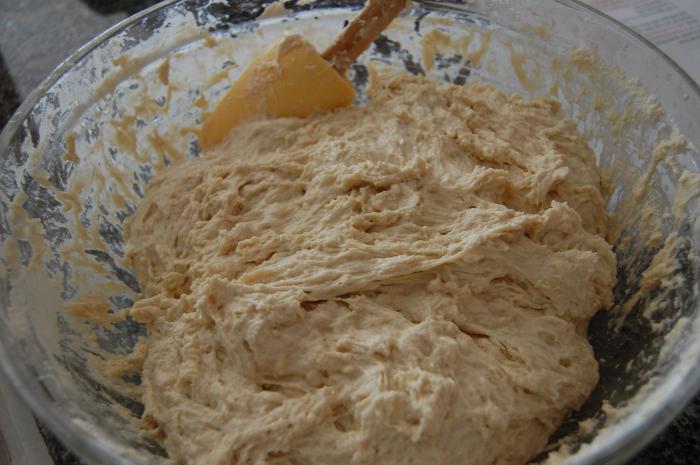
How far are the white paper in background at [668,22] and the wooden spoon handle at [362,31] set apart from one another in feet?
2.97

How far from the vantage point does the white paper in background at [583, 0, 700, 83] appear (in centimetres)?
194

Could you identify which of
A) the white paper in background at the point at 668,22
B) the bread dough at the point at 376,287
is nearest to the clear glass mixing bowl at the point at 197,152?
the bread dough at the point at 376,287

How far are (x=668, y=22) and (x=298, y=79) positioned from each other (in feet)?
4.26

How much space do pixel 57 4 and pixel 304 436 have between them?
6.85ft

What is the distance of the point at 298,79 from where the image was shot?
156cm

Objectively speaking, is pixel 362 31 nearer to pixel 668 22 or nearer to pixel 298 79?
pixel 298 79

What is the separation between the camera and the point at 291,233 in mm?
1301

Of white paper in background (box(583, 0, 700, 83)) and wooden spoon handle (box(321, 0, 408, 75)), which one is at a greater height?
wooden spoon handle (box(321, 0, 408, 75))

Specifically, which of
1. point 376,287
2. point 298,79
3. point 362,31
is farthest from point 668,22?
point 376,287

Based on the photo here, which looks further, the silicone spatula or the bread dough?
the silicone spatula

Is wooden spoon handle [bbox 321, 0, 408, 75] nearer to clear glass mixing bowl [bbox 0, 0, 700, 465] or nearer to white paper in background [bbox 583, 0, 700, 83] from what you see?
clear glass mixing bowl [bbox 0, 0, 700, 465]

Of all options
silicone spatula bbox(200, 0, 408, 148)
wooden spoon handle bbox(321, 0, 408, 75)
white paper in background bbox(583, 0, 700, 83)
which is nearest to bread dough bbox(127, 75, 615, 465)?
silicone spatula bbox(200, 0, 408, 148)

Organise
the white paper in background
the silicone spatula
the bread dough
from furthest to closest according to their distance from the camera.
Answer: the white paper in background
the silicone spatula
the bread dough

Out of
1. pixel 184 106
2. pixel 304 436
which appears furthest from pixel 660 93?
pixel 184 106
